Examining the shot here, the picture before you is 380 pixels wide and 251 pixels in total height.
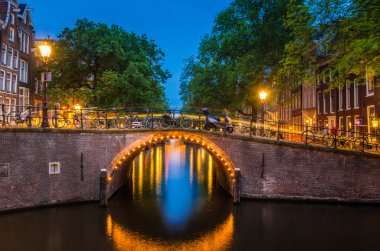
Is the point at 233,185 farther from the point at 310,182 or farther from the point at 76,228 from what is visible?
the point at 76,228

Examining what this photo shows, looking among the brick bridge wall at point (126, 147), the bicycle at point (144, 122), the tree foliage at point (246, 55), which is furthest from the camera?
the tree foliage at point (246, 55)

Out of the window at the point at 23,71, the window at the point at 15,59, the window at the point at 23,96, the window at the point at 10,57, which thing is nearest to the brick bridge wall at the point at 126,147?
the window at the point at 10,57

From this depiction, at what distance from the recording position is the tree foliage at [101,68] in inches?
1123

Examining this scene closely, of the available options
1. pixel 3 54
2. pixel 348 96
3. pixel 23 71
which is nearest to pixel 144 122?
pixel 348 96

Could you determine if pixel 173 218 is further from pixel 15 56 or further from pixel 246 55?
pixel 15 56

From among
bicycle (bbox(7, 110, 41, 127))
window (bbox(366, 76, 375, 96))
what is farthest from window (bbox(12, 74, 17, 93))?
window (bbox(366, 76, 375, 96))

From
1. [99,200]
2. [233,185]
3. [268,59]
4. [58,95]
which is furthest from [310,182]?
[58,95]

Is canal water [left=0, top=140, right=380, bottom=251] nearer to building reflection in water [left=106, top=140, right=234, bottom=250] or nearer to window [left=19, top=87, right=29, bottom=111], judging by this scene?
building reflection in water [left=106, top=140, right=234, bottom=250]

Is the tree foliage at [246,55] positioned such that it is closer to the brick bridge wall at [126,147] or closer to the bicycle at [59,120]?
the brick bridge wall at [126,147]

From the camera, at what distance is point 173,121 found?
18656 millimetres

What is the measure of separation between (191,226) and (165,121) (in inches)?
236

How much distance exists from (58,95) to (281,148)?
19.0 metres

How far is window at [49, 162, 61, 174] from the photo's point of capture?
16.0m

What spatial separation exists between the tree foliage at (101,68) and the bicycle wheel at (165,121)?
10.2m
